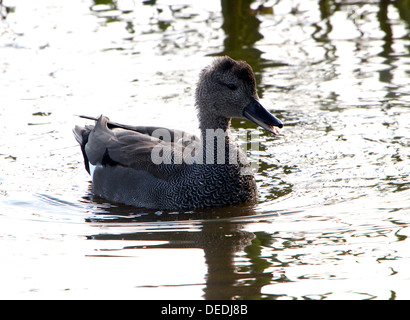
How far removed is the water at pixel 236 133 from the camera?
565cm

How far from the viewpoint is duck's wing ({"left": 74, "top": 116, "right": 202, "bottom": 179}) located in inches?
300

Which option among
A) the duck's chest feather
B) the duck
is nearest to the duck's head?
the duck

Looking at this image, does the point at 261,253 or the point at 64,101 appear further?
the point at 64,101

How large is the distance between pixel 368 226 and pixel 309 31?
265 inches

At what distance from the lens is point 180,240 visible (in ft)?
21.2


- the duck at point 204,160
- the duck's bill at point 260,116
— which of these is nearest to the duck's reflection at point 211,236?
the duck at point 204,160

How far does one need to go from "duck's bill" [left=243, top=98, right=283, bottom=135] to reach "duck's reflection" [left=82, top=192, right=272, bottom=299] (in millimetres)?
830

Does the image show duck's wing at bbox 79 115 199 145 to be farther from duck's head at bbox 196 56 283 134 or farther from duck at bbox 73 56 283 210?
duck's head at bbox 196 56 283 134

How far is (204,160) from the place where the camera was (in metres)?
7.58

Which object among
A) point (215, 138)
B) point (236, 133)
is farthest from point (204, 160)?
point (236, 133)

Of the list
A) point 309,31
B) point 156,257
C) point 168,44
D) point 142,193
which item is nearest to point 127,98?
point 168,44

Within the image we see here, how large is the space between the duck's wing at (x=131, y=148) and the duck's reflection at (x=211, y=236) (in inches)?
18.4
